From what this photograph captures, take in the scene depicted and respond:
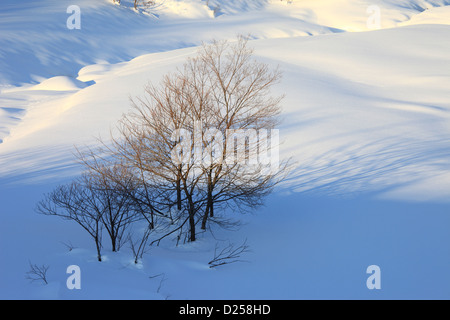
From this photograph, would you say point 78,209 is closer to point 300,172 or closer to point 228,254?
point 228,254

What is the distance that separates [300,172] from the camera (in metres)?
15.8

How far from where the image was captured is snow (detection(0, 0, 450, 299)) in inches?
362

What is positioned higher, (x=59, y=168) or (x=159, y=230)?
(x=59, y=168)

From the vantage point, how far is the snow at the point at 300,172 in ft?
30.1

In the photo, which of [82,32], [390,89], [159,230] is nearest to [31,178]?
[159,230]

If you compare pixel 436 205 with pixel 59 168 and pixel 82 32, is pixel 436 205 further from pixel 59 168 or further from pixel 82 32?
pixel 82 32

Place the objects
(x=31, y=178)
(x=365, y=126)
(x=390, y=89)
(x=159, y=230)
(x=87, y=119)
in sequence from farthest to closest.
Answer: (x=390, y=89), (x=87, y=119), (x=365, y=126), (x=31, y=178), (x=159, y=230)

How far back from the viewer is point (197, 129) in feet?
36.4

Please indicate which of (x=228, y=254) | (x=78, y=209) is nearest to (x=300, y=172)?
(x=228, y=254)

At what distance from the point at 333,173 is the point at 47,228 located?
35.6ft

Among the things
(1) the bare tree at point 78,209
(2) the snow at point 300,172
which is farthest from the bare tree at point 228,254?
(1) the bare tree at point 78,209

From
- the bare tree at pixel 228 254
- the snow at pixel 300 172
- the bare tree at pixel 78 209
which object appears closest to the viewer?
the snow at pixel 300 172

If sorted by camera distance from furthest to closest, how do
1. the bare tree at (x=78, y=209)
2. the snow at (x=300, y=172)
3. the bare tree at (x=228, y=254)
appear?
1. the bare tree at (x=228, y=254)
2. the bare tree at (x=78, y=209)
3. the snow at (x=300, y=172)

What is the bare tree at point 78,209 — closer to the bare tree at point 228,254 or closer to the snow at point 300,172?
the snow at point 300,172
